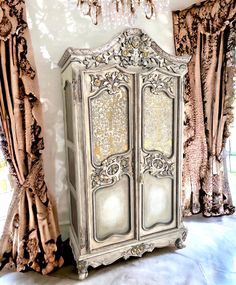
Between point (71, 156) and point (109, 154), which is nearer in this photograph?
point (109, 154)

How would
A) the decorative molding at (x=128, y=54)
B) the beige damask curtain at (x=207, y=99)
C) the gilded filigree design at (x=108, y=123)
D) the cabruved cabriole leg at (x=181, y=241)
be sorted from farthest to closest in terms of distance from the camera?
the beige damask curtain at (x=207, y=99)
the cabruved cabriole leg at (x=181, y=241)
the gilded filigree design at (x=108, y=123)
the decorative molding at (x=128, y=54)

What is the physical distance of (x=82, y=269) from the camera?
6.86 ft

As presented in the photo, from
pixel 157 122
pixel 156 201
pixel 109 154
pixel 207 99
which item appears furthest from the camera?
pixel 207 99

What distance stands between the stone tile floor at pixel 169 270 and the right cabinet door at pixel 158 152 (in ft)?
0.85

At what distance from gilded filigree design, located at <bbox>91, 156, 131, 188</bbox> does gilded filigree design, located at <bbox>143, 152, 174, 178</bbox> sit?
0.17m

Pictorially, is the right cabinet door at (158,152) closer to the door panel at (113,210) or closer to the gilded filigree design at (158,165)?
the gilded filigree design at (158,165)

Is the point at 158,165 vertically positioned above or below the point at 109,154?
below

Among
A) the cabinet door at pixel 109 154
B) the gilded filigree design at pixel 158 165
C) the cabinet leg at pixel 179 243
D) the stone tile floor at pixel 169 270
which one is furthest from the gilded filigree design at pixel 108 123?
the cabinet leg at pixel 179 243

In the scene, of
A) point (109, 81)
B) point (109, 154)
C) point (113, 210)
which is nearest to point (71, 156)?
point (109, 154)

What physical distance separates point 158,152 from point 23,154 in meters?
1.13

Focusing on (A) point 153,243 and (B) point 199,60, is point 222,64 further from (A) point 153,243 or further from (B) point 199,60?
(A) point 153,243

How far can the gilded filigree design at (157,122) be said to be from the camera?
83.2 inches

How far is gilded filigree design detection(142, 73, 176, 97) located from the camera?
6.79 ft

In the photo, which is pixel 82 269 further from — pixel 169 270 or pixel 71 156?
pixel 71 156
